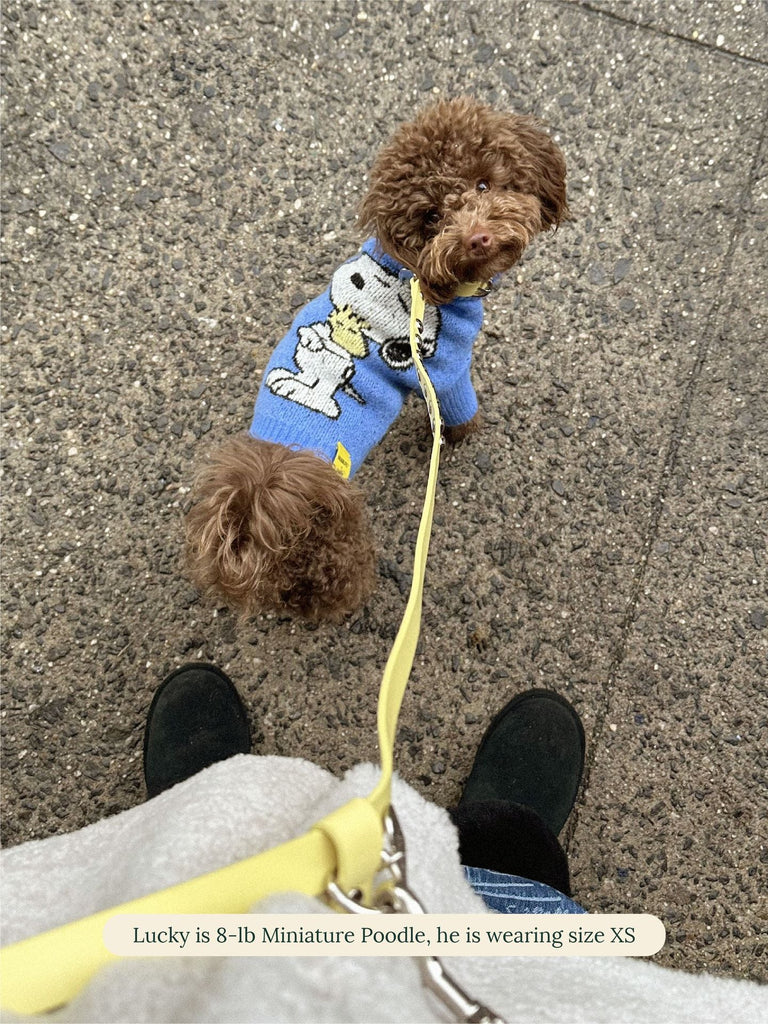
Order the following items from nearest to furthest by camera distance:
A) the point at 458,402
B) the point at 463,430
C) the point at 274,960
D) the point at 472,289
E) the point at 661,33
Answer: the point at 274,960 < the point at 472,289 < the point at 458,402 < the point at 463,430 < the point at 661,33

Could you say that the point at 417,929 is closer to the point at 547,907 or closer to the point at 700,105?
the point at 547,907

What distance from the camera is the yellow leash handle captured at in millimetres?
458

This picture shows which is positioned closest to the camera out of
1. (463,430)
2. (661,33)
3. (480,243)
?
(480,243)

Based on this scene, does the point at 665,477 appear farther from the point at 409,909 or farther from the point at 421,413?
the point at 409,909

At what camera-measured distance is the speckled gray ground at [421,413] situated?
1500 millimetres

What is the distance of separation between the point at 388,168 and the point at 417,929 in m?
1.17

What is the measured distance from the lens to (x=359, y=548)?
1308 millimetres

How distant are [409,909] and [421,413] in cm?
124

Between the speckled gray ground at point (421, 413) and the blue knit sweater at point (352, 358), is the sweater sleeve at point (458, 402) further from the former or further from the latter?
the speckled gray ground at point (421, 413)

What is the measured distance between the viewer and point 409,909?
542 mm

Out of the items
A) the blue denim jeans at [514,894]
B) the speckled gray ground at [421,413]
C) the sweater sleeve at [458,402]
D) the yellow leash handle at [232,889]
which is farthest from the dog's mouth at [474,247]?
the blue denim jeans at [514,894]

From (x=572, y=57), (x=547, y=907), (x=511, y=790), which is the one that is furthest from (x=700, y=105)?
(x=547, y=907)

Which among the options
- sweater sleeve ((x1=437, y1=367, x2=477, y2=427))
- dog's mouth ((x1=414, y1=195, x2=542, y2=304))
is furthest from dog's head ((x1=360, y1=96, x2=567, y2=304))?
sweater sleeve ((x1=437, y1=367, x2=477, y2=427))

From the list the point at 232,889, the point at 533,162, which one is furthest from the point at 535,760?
the point at 533,162
